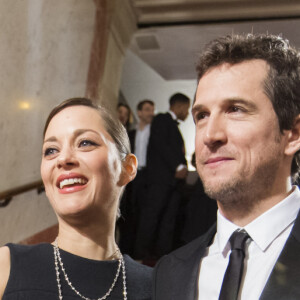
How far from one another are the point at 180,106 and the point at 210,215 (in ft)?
3.74

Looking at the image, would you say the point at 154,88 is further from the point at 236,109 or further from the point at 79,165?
the point at 236,109

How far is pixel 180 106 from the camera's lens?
4.16 metres

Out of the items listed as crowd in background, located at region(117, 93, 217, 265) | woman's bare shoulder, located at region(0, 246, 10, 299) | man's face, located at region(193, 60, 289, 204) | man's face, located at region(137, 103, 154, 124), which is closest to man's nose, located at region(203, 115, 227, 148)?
man's face, located at region(193, 60, 289, 204)

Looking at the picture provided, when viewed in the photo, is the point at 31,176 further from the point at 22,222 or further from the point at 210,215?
the point at 210,215

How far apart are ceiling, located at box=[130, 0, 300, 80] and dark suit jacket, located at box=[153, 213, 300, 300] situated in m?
3.79

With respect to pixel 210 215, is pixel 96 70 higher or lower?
higher

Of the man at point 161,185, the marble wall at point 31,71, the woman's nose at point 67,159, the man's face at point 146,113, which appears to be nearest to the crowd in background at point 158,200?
the man at point 161,185

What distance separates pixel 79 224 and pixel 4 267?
0.30 m

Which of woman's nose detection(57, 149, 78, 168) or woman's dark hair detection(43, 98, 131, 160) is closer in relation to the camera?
woman's nose detection(57, 149, 78, 168)

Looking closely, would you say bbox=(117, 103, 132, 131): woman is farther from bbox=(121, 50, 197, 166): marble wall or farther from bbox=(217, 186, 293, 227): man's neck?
bbox=(121, 50, 197, 166): marble wall

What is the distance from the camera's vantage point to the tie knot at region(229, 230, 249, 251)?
1255 mm

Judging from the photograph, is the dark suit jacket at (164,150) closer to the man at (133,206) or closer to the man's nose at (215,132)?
the man at (133,206)

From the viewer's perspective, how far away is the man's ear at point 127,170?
1765 mm

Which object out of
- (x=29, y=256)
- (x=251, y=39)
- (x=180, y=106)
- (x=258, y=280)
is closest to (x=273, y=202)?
(x=258, y=280)
